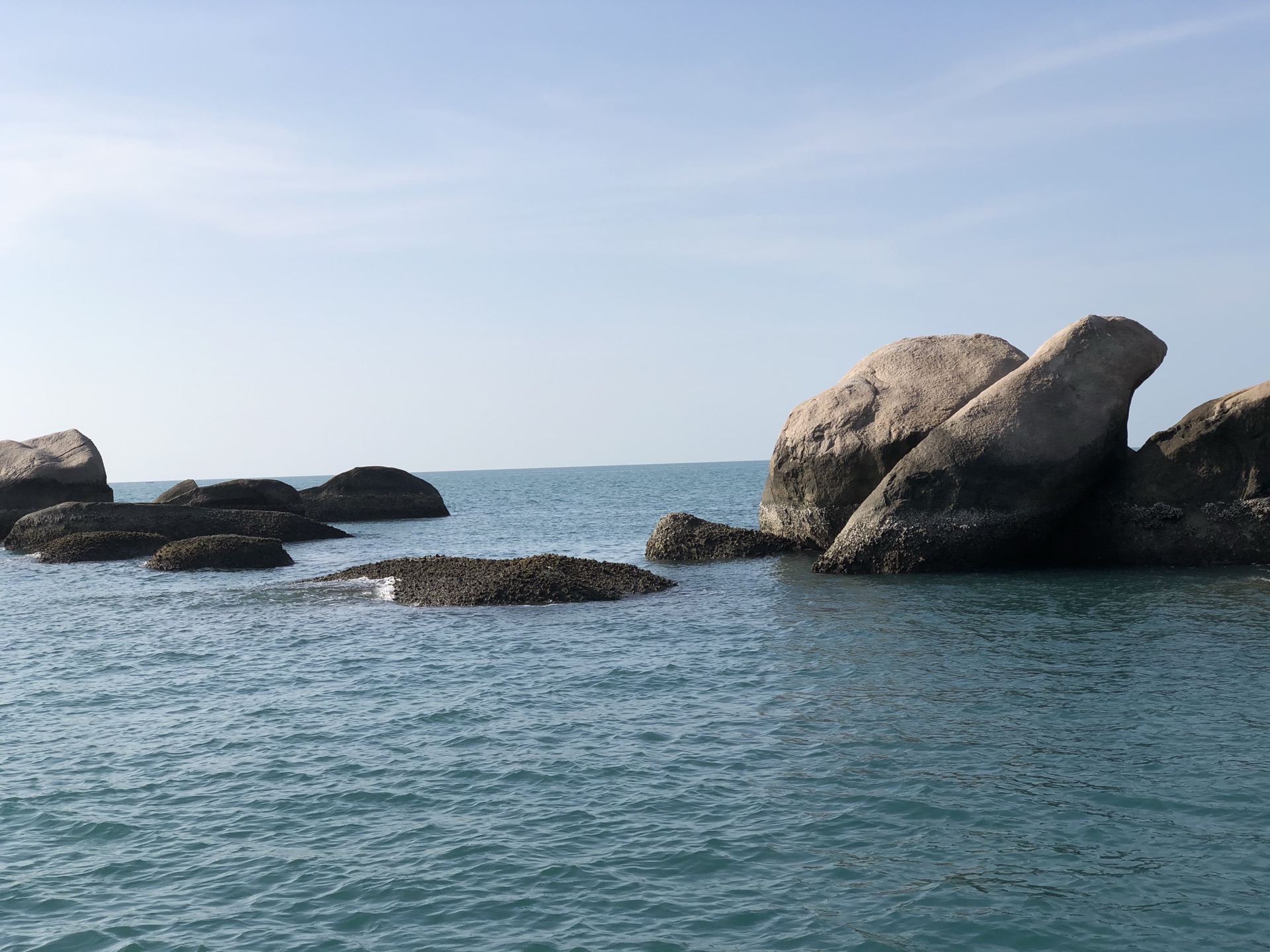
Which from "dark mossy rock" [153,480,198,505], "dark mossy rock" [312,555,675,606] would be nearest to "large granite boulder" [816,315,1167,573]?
"dark mossy rock" [312,555,675,606]

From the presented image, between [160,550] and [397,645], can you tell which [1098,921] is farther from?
[160,550]

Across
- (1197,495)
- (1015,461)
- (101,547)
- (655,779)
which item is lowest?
(655,779)

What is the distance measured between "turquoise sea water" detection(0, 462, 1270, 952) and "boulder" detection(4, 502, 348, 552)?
1845cm

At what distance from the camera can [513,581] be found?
958 inches

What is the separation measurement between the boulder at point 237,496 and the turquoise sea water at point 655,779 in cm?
2695

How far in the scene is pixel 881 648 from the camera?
1764 cm

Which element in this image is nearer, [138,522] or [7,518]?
[138,522]

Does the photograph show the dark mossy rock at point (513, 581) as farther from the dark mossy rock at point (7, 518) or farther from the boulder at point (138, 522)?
the dark mossy rock at point (7, 518)

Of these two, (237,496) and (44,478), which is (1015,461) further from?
(44,478)

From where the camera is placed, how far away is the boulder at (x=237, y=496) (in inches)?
1900

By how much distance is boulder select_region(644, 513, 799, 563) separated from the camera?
3134cm

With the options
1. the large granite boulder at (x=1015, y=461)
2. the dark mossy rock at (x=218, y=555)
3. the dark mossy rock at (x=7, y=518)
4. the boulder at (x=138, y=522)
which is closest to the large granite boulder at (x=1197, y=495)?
the large granite boulder at (x=1015, y=461)

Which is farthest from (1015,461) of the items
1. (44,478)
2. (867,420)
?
(44,478)

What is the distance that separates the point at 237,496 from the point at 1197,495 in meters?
40.9
